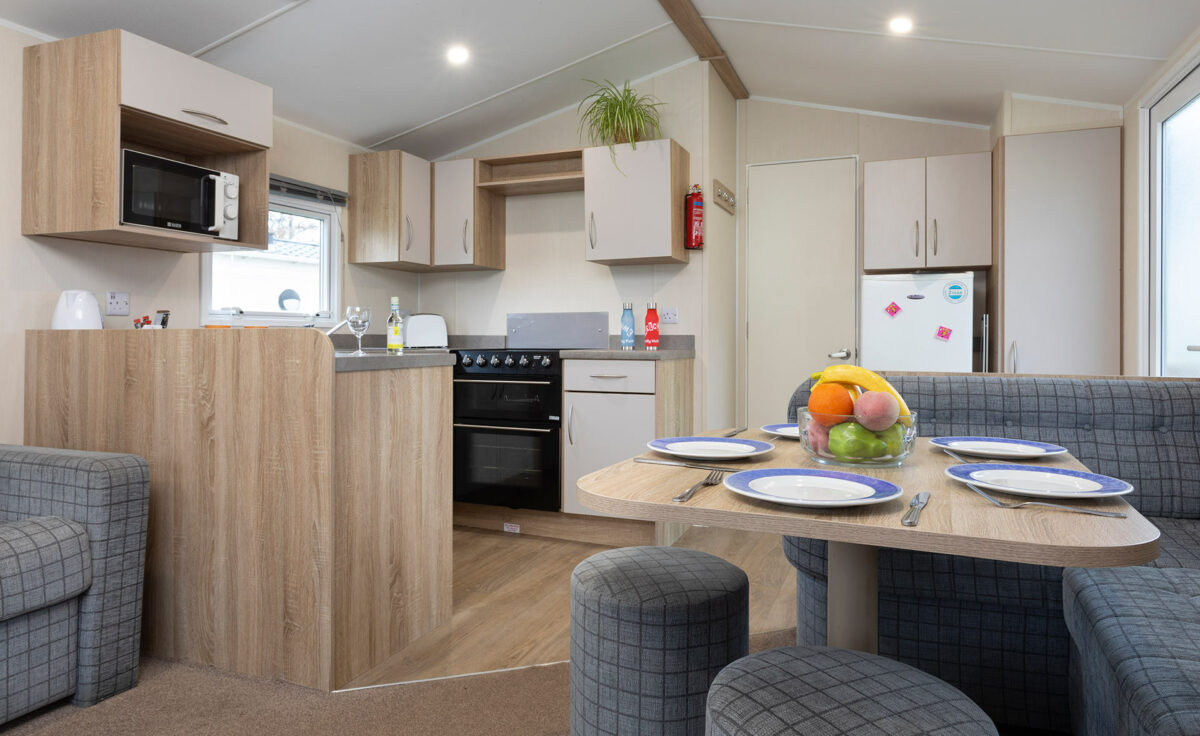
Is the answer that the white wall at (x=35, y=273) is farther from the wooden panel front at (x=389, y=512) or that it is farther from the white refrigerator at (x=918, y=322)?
the white refrigerator at (x=918, y=322)

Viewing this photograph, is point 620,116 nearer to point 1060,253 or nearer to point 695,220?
point 695,220

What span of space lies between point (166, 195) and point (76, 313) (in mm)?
506

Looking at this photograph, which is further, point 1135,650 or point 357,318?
point 357,318

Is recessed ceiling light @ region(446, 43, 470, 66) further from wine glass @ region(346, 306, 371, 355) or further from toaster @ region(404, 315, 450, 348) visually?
wine glass @ region(346, 306, 371, 355)

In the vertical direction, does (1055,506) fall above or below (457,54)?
below

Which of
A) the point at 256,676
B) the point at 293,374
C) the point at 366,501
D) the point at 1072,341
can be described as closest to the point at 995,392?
the point at 1072,341

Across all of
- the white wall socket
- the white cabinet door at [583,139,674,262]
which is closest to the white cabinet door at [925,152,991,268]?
the white cabinet door at [583,139,674,262]

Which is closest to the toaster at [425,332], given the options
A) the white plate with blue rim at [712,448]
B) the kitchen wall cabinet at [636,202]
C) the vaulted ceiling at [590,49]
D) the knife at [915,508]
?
the vaulted ceiling at [590,49]

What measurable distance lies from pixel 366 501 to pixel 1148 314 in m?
3.25

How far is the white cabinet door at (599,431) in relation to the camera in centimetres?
347

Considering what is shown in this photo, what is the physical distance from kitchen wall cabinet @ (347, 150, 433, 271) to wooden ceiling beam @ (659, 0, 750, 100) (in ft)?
5.35

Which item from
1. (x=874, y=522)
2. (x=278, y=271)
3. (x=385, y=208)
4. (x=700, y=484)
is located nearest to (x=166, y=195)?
(x=278, y=271)

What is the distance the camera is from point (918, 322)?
3.72 metres

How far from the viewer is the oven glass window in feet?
8.10
